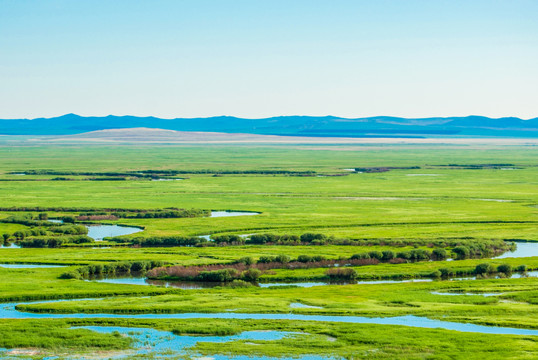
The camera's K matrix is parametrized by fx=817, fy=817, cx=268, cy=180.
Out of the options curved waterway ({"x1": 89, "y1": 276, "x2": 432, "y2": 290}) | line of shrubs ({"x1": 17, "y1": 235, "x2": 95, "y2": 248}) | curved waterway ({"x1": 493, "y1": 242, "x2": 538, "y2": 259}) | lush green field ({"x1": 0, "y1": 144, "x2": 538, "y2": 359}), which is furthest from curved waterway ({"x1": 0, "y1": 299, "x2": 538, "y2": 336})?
line of shrubs ({"x1": 17, "y1": 235, "x2": 95, "y2": 248})

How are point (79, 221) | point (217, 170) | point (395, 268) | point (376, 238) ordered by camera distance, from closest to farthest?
point (395, 268) < point (376, 238) < point (79, 221) < point (217, 170)

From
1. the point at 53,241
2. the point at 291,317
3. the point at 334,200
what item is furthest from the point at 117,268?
the point at 334,200

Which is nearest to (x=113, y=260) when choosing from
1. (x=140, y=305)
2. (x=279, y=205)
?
(x=140, y=305)

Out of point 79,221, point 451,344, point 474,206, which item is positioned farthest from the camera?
point 474,206

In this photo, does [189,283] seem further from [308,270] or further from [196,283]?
[308,270]

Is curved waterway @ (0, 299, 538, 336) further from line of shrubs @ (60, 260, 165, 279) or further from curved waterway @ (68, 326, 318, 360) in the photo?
line of shrubs @ (60, 260, 165, 279)

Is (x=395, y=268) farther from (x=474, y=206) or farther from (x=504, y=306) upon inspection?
(x=474, y=206)

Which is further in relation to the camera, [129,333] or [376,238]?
[376,238]

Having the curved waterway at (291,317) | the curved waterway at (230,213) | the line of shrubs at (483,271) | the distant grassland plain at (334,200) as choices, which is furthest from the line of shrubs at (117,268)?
the curved waterway at (230,213)
